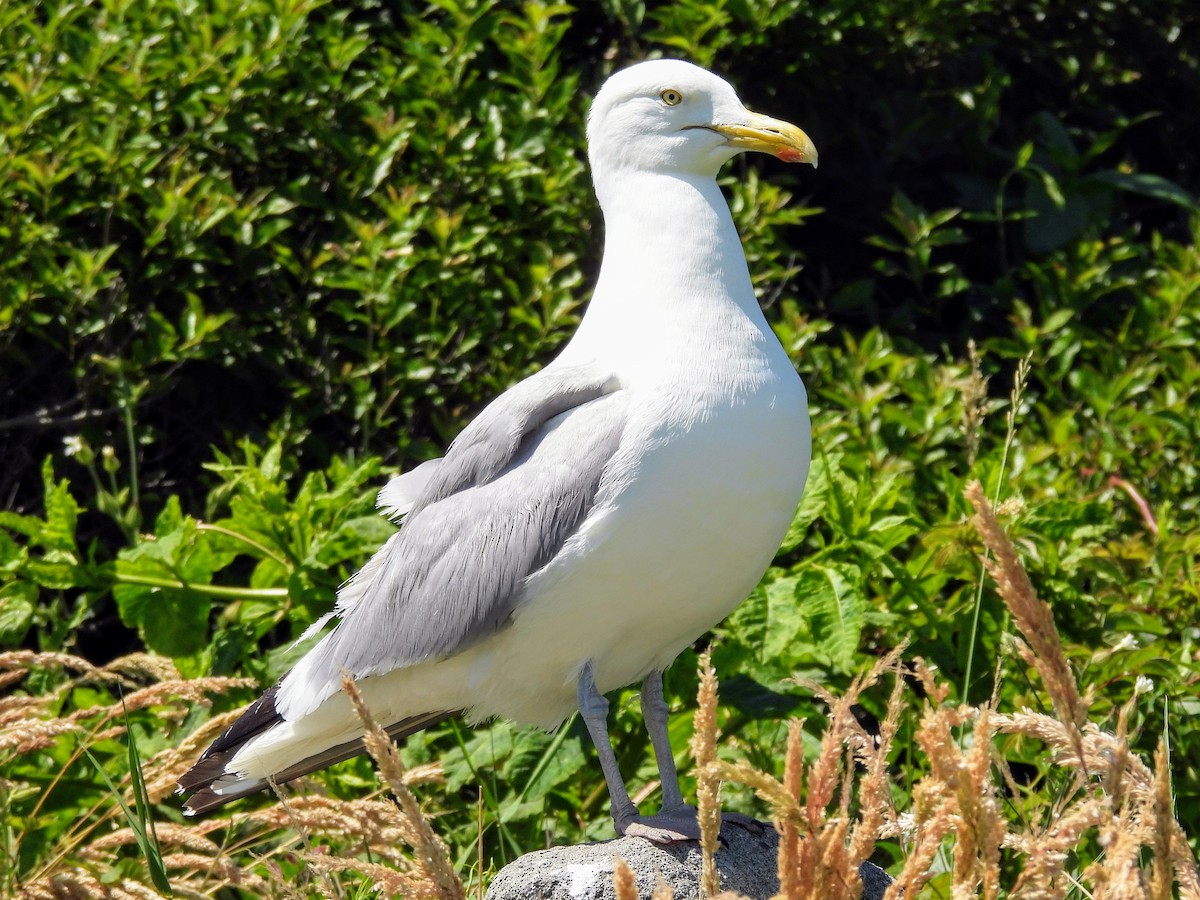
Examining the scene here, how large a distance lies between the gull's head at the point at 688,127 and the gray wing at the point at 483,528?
51 cm

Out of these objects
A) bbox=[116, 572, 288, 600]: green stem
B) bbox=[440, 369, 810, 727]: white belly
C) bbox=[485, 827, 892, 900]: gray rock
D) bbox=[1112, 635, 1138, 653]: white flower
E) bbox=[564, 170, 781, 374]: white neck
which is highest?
bbox=[564, 170, 781, 374]: white neck

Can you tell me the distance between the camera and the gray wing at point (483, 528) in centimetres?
257

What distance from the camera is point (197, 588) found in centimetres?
364

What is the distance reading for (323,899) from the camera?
2973 millimetres

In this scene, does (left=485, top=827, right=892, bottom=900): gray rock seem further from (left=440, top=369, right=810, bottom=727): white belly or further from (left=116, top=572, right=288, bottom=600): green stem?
(left=116, top=572, right=288, bottom=600): green stem

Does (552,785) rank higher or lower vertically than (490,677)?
lower

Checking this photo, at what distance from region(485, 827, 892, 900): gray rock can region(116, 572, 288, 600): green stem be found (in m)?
1.41

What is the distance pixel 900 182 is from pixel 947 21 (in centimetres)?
69

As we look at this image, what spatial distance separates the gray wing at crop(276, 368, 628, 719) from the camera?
2.57 m

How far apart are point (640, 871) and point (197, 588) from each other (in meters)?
1.63

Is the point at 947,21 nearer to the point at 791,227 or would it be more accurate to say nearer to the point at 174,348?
the point at 791,227

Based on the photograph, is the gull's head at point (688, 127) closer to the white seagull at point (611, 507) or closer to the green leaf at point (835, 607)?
the white seagull at point (611, 507)

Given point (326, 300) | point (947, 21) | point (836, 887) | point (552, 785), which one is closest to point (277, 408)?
point (326, 300)

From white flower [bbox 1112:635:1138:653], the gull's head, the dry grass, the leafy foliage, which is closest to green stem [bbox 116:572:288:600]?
the leafy foliage
